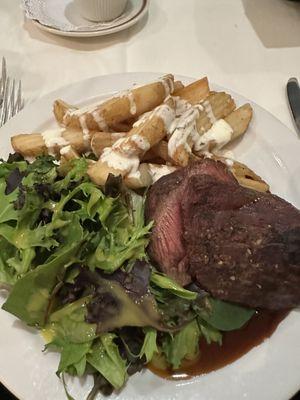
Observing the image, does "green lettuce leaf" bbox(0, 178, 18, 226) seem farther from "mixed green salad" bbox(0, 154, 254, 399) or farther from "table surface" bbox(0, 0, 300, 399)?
"table surface" bbox(0, 0, 300, 399)

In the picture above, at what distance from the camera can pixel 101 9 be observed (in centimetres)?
225

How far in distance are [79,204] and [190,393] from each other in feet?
1.91

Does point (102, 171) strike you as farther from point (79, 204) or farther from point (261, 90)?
point (261, 90)

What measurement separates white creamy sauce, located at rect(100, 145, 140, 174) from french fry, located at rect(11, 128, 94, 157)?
0.13 m

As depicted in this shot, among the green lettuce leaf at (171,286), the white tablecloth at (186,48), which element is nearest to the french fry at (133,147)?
the green lettuce leaf at (171,286)

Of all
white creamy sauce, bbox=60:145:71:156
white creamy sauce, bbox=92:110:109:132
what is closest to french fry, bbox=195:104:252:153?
white creamy sauce, bbox=92:110:109:132

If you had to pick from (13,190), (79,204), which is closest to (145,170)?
(79,204)

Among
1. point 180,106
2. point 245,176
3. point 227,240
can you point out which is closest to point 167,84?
point 180,106

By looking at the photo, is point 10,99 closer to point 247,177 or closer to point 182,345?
point 247,177

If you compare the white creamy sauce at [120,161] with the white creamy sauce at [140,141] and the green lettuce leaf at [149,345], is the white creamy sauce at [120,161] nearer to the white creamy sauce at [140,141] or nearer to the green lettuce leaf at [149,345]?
the white creamy sauce at [140,141]

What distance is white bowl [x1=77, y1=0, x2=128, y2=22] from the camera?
7.30 feet

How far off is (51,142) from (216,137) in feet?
1.75

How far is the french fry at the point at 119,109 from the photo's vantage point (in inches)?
66.9

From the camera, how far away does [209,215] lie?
1.43 m
